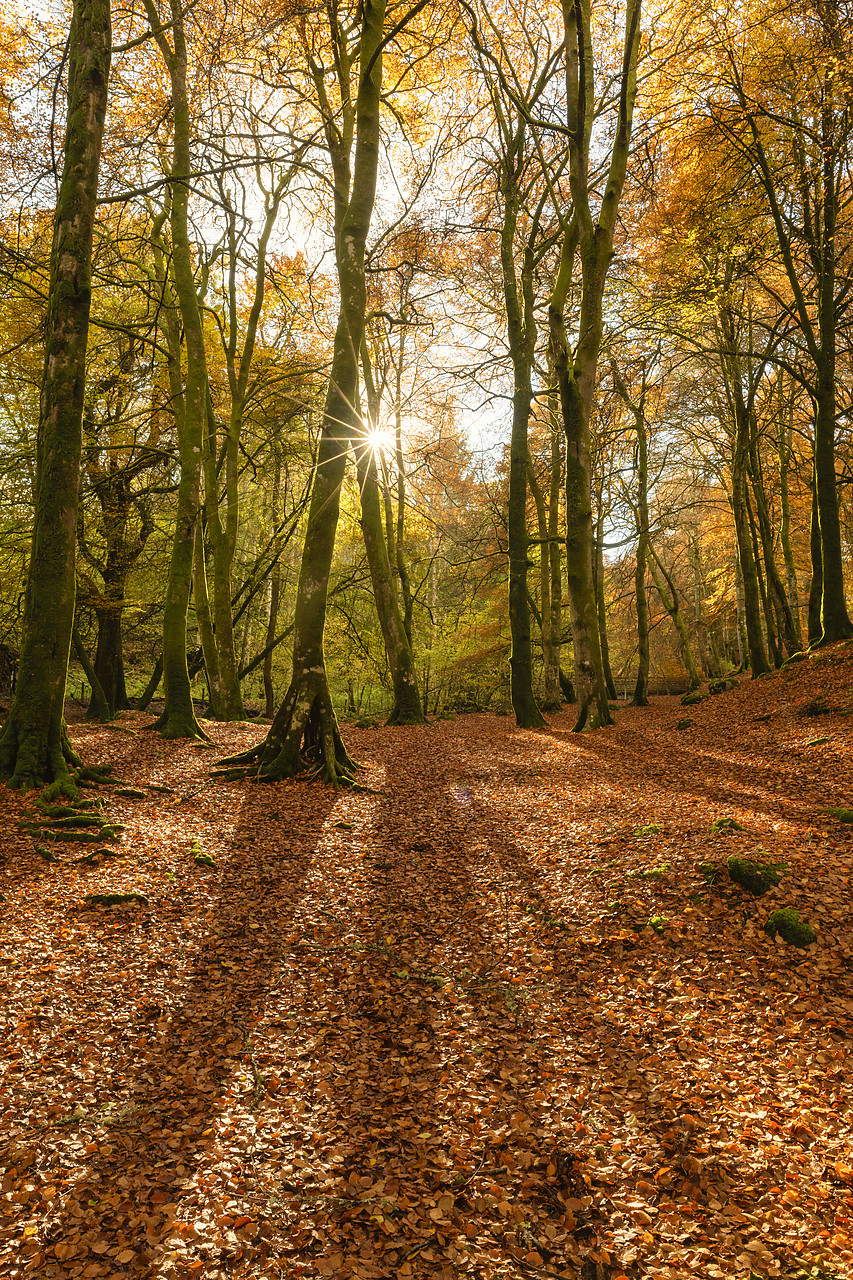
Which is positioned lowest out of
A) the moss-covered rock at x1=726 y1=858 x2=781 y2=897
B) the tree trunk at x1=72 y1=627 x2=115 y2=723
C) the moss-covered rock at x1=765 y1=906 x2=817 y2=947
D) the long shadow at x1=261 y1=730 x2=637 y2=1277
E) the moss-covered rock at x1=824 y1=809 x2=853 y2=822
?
the long shadow at x1=261 y1=730 x2=637 y2=1277

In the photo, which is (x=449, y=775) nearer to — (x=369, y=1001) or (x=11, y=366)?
(x=369, y=1001)

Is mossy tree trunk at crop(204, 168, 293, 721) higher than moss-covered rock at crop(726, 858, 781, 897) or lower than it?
higher

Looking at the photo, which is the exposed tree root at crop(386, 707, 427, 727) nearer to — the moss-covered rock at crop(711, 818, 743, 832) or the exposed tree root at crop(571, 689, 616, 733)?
the exposed tree root at crop(571, 689, 616, 733)

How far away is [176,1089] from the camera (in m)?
3.10

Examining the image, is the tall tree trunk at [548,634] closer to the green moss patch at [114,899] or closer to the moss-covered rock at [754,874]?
the moss-covered rock at [754,874]

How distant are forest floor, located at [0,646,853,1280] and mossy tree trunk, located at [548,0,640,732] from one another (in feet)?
18.3

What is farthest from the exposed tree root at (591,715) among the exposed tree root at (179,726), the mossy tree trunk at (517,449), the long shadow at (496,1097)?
the long shadow at (496,1097)

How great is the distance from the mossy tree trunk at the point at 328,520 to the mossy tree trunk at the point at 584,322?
13.7 ft

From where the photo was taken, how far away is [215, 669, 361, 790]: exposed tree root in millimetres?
8328

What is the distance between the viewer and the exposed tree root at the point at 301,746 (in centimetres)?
Answer: 833

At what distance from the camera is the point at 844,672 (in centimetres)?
1037

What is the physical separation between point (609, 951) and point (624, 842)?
4.97ft

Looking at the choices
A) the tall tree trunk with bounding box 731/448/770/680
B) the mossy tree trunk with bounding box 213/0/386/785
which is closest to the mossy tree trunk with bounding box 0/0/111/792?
the mossy tree trunk with bounding box 213/0/386/785

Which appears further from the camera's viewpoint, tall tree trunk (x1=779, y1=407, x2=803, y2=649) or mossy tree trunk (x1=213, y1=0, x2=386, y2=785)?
tall tree trunk (x1=779, y1=407, x2=803, y2=649)
